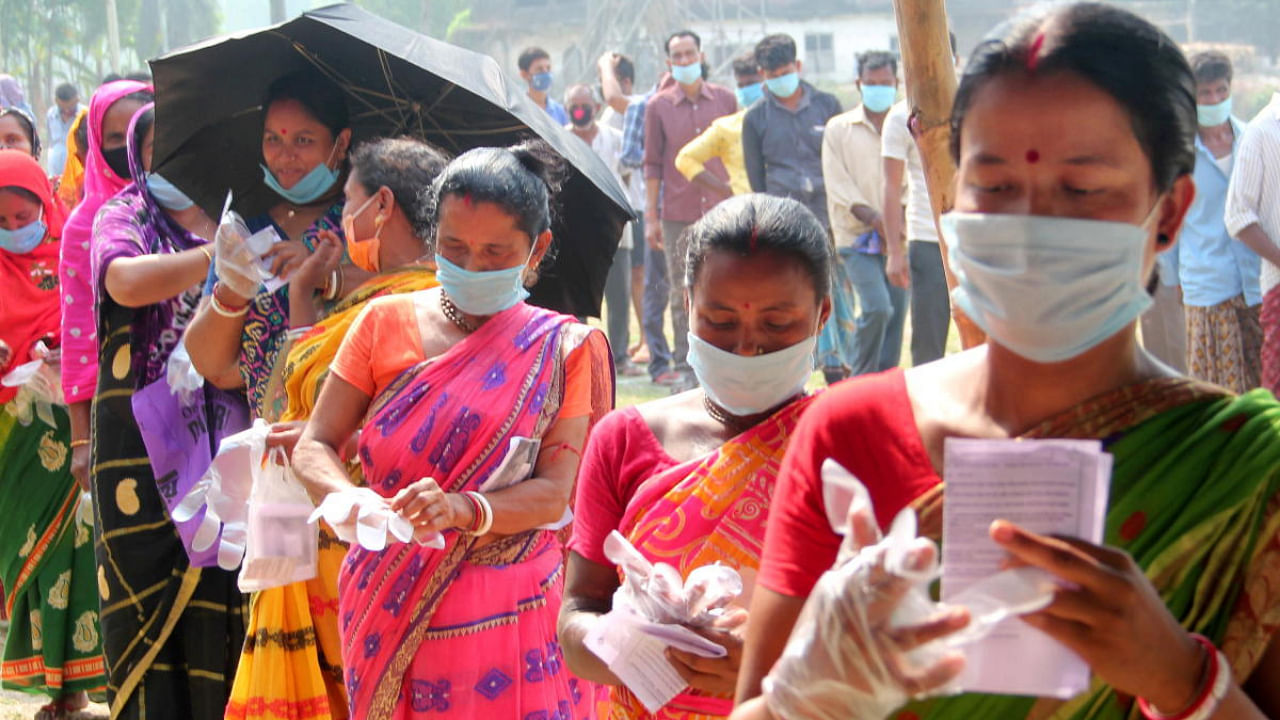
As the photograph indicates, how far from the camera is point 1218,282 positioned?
26.3 feet

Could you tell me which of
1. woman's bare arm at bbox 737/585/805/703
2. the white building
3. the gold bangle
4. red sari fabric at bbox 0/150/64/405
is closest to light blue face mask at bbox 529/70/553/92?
red sari fabric at bbox 0/150/64/405

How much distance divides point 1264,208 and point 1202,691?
6.33m

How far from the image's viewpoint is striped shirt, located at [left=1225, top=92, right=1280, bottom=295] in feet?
23.5

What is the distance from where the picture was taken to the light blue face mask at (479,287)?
344cm

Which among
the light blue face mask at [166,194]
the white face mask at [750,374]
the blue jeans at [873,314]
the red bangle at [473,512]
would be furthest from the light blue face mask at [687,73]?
the white face mask at [750,374]

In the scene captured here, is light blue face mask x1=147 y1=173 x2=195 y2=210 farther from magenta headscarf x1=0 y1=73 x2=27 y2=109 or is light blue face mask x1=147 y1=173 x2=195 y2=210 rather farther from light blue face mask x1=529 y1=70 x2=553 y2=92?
light blue face mask x1=529 y1=70 x2=553 y2=92

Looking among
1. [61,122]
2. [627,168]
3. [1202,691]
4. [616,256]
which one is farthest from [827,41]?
[1202,691]

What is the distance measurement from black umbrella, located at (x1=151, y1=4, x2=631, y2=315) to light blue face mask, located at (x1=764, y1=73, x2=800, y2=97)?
602 cm

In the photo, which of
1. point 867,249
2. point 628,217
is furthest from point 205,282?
point 867,249

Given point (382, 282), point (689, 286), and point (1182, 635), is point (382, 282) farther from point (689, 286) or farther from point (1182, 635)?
point (1182, 635)

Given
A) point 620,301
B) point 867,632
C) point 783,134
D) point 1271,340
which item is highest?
point 783,134

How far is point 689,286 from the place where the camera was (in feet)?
9.10

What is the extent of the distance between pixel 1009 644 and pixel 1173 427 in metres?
0.33

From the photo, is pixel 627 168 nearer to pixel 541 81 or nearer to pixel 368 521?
pixel 541 81
